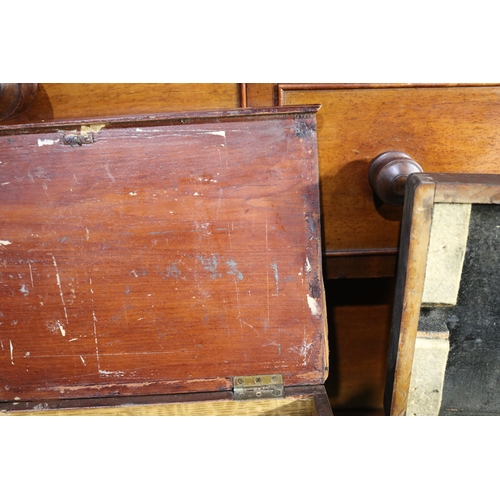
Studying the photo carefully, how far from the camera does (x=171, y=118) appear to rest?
996 mm

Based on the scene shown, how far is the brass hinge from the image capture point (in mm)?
1082

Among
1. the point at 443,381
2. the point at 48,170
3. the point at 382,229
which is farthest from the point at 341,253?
the point at 48,170

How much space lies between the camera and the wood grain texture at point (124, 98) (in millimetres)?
1233

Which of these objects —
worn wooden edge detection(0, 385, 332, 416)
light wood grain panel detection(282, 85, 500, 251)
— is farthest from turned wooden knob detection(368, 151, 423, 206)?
worn wooden edge detection(0, 385, 332, 416)

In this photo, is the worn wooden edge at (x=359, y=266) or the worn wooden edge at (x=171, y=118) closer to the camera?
the worn wooden edge at (x=171, y=118)

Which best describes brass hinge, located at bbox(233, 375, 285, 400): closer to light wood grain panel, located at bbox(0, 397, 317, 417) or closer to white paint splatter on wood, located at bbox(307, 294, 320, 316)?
light wood grain panel, located at bbox(0, 397, 317, 417)

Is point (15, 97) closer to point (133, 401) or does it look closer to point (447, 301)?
point (133, 401)

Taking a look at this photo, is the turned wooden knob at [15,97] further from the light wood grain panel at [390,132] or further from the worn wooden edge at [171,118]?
the light wood grain panel at [390,132]

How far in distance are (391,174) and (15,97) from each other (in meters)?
1.01

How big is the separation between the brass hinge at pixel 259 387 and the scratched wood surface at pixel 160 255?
0.02 meters

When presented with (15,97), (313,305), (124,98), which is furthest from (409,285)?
(15,97)

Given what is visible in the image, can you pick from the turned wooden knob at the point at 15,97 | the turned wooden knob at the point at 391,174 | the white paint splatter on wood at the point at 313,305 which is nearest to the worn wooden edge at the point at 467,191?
the turned wooden knob at the point at 391,174

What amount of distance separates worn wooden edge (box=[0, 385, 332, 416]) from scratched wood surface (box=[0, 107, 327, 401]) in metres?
0.02

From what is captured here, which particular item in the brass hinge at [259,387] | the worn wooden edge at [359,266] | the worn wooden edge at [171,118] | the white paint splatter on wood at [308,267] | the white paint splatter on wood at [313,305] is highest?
the worn wooden edge at [171,118]
